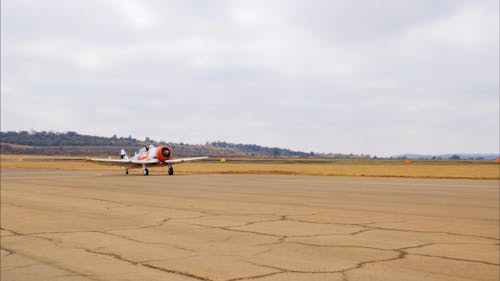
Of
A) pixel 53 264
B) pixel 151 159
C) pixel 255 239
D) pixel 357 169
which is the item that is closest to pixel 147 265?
pixel 53 264

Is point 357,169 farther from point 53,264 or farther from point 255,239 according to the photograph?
point 53,264

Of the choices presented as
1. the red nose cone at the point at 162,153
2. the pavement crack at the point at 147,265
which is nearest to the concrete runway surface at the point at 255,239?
the pavement crack at the point at 147,265

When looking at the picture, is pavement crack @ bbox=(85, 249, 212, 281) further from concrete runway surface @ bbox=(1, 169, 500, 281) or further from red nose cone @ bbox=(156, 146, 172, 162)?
red nose cone @ bbox=(156, 146, 172, 162)

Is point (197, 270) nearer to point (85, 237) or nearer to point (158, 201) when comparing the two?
point (85, 237)

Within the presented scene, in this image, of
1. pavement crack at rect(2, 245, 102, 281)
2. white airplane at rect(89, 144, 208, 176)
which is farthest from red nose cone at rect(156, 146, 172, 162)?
pavement crack at rect(2, 245, 102, 281)

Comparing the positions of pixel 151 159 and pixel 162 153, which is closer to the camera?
pixel 162 153

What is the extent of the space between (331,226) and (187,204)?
22.0 feet

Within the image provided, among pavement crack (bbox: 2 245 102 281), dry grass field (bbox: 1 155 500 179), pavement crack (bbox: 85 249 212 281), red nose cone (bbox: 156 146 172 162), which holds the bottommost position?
pavement crack (bbox: 2 245 102 281)

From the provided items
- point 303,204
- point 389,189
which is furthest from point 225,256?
point 389,189

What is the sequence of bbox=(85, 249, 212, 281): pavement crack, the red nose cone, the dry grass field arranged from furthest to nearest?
the red nose cone, the dry grass field, bbox=(85, 249, 212, 281): pavement crack

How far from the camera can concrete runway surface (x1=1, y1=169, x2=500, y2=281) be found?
23.1 ft

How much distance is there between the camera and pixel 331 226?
11.3 meters

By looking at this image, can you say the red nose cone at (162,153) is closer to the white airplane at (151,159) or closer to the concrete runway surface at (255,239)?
the white airplane at (151,159)

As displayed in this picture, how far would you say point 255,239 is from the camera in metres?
9.67
